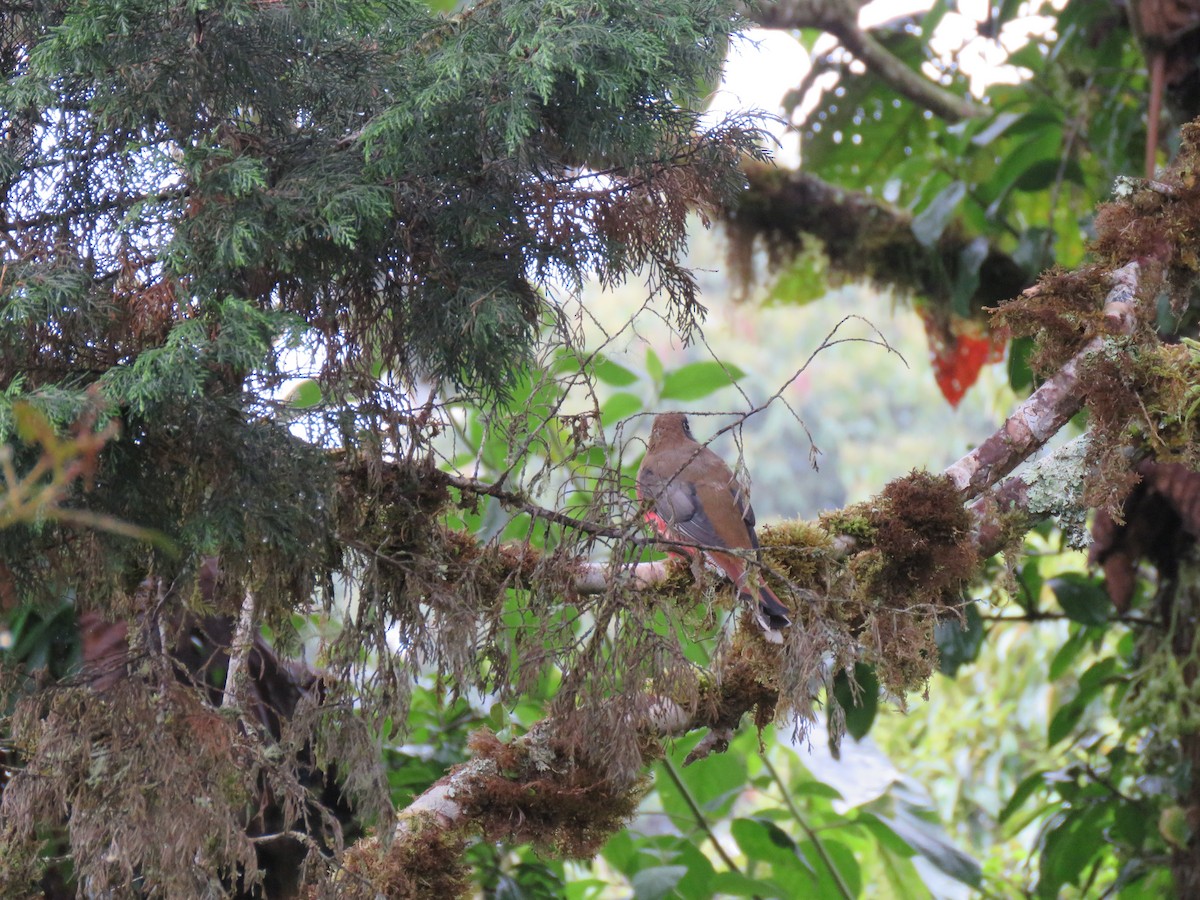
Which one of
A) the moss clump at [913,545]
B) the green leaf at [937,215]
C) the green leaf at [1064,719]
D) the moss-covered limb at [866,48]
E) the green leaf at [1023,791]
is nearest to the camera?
the moss clump at [913,545]

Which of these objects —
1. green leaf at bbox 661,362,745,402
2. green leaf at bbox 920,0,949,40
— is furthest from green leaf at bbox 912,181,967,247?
green leaf at bbox 661,362,745,402

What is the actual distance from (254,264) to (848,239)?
3.31 meters

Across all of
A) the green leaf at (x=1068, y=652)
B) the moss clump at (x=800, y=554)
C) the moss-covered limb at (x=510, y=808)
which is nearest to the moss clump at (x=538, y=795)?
the moss-covered limb at (x=510, y=808)

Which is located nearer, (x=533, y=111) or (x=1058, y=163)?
(x=533, y=111)

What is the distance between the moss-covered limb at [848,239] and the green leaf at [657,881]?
2.48m

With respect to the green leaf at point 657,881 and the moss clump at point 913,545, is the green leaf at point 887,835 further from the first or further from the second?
the moss clump at point 913,545

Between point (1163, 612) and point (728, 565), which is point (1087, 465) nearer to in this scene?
point (728, 565)

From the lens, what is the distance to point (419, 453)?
1.70 m

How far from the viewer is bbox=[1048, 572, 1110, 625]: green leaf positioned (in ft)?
10.7

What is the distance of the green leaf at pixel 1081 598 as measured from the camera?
326 cm

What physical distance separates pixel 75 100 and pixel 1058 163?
3.30m

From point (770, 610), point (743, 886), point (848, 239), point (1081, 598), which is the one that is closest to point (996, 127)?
point (848, 239)

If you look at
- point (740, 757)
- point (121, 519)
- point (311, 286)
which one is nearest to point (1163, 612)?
point (740, 757)

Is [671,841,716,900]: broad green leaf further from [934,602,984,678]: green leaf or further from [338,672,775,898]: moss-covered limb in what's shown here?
[934,602,984,678]: green leaf
